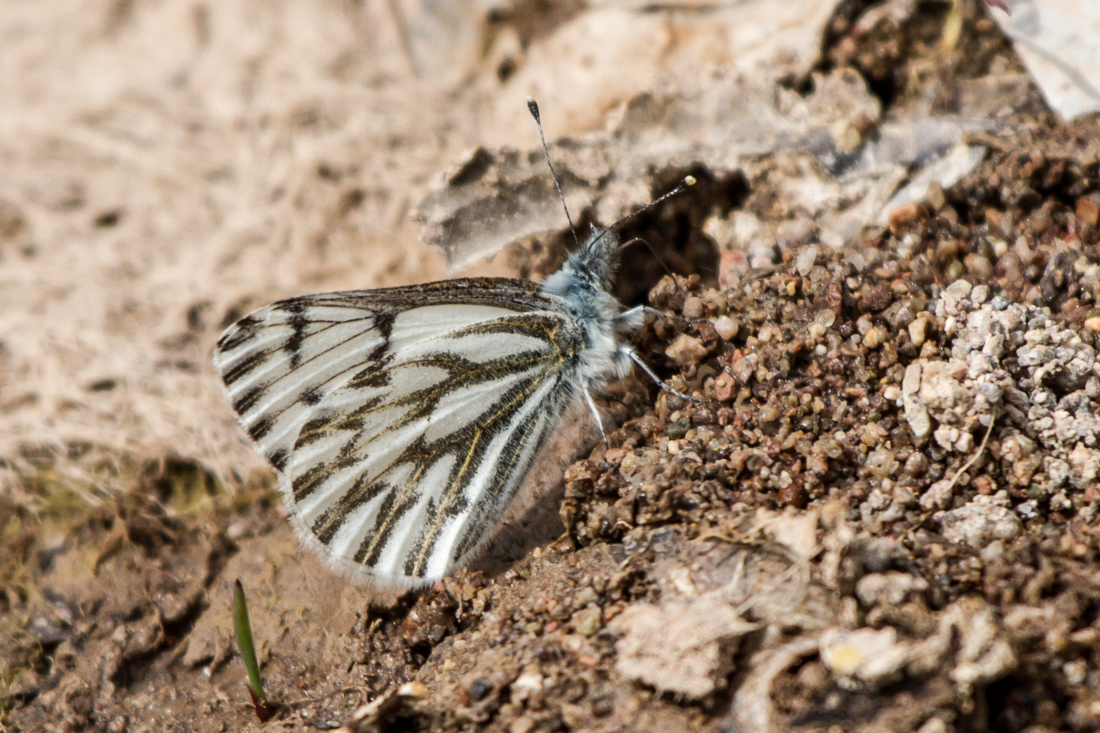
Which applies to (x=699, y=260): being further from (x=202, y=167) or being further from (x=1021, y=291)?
(x=202, y=167)

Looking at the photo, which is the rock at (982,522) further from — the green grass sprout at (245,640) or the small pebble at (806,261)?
the green grass sprout at (245,640)

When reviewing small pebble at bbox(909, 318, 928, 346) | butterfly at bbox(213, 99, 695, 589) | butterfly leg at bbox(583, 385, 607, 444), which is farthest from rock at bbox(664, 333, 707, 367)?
small pebble at bbox(909, 318, 928, 346)

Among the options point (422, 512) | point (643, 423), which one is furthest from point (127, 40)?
point (643, 423)

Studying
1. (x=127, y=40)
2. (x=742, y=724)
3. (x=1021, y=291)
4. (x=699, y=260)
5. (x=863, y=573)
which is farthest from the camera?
(x=127, y=40)

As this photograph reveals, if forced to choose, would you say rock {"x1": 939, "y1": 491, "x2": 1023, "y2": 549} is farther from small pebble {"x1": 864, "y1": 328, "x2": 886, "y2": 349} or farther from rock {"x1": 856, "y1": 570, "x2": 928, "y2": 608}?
small pebble {"x1": 864, "y1": 328, "x2": 886, "y2": 349}

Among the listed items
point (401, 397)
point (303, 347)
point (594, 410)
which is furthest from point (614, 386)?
point (303, 347)

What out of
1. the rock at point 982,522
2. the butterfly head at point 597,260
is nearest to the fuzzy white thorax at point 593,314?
the butterfly head at point 597,260

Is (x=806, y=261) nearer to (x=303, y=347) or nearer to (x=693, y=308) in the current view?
(x=693, y=308)

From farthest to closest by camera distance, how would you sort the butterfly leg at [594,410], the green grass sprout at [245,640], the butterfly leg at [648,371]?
the butterfly leg at [594,410], the butterfly leg at [648,371], the green grass sprout at [245,640]
